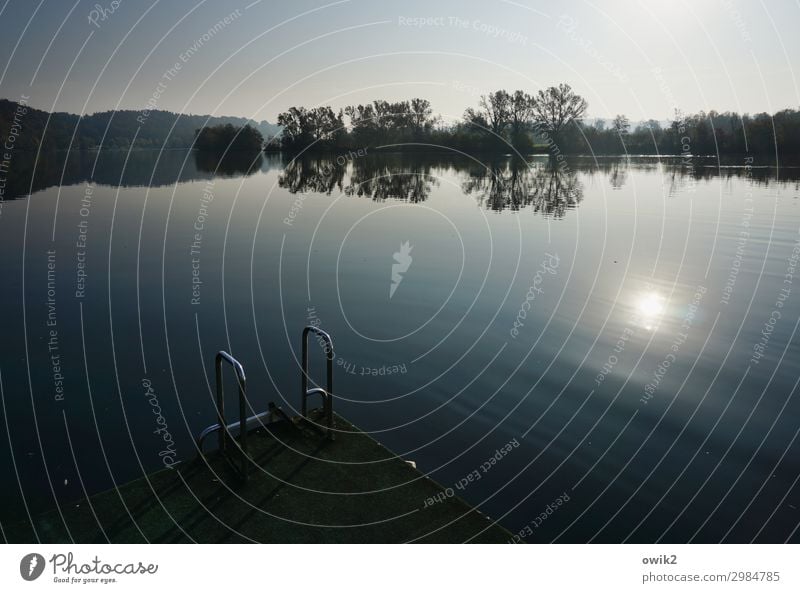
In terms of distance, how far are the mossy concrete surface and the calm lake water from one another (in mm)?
980

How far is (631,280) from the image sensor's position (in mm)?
16344

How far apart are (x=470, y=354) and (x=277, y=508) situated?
20.0ft

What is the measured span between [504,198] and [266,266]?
20675 millimetres

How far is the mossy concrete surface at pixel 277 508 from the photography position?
5.51 metres

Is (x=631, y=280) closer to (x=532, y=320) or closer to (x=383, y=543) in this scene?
(x=532, y=320)

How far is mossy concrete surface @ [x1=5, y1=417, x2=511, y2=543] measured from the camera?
217 inches

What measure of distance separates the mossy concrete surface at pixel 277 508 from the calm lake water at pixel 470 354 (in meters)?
0.98

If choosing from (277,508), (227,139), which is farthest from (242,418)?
(227,139)

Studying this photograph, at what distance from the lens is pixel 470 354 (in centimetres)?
1128

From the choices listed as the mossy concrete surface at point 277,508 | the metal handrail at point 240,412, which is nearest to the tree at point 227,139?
the metal handrail at point 240,412

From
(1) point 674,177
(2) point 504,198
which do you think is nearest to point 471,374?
(2) point 504,198

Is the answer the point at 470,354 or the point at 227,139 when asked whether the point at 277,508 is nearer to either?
the point at 470,354
